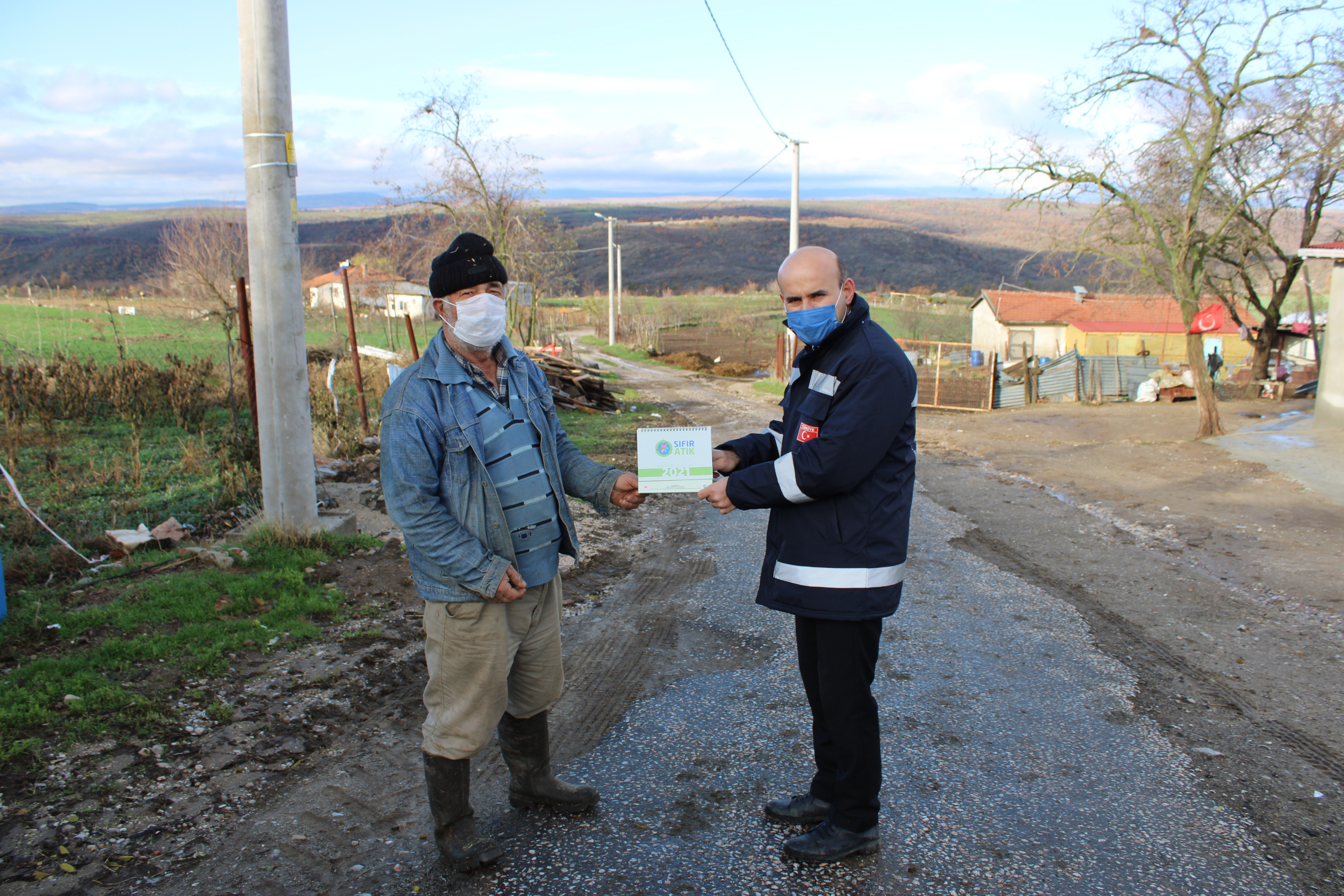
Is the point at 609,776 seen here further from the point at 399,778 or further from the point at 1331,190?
the point at 1331,190

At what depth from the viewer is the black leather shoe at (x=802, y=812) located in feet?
10.5

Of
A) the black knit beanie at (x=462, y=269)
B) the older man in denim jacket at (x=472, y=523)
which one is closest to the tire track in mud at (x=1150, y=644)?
the older man in denim jacket at (x=472, y=523)

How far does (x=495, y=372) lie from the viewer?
3.19m

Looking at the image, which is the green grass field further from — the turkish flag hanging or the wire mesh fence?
the turkish flag hanging

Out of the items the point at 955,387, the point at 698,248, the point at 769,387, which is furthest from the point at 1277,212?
the point at 698,248

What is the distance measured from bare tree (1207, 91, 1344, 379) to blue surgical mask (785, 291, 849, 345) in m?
16.7

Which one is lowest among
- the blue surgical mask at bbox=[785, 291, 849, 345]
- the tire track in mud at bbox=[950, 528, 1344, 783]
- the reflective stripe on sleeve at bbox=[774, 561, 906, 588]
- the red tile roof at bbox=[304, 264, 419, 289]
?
the tire track in mud at bbox=[950, 528, 1344, 783]

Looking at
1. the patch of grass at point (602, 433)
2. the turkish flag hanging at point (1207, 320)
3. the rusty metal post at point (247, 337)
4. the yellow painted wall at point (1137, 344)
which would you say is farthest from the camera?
the yellow painted wall at point (1137, 344)

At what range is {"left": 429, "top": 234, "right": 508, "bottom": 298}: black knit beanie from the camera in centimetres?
300

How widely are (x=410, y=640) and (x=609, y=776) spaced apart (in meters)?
2.06

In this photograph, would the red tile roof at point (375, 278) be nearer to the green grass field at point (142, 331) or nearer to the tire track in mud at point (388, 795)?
the green grass field at point (142, 331)

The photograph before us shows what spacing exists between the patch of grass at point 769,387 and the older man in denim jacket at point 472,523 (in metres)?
20.3

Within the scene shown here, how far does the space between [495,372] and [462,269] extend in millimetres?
414

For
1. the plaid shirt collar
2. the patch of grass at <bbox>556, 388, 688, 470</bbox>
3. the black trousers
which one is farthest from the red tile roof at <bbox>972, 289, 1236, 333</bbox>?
the plaid shirt collar
